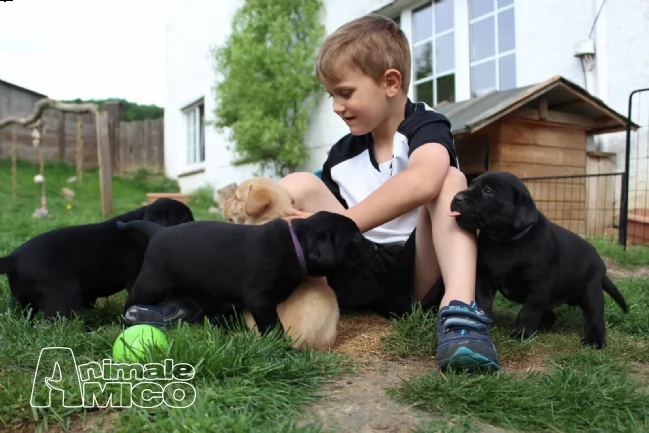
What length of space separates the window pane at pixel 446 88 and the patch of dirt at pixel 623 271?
3909 millimetres

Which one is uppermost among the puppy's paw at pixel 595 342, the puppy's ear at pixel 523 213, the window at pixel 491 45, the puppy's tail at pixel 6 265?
the window at pixel 491 45

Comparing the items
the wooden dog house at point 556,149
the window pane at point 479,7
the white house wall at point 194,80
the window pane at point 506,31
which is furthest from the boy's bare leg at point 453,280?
the white house wall at point 194,80

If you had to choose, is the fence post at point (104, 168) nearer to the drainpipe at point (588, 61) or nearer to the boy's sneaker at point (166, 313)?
the boy's sneaker at point (166, 313)

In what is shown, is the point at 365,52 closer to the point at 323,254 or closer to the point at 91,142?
the point at 323,254

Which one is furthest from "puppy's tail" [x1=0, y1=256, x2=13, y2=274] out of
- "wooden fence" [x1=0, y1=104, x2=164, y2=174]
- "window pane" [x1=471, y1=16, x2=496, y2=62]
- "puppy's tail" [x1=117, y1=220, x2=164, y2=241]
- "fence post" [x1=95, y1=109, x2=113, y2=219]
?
"wooden fence" [x1=0, y1=104, x2=164, y2=174]

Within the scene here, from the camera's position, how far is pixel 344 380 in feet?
6.84

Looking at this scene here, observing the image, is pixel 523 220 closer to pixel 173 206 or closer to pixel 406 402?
pixel 406 402

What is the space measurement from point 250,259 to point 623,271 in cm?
375

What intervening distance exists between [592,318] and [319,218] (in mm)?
1391

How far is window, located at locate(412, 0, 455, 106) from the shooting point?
827 cm

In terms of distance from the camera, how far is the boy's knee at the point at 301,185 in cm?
325

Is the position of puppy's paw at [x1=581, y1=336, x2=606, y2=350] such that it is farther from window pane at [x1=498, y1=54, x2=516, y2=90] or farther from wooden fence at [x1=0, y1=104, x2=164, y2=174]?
wooden fence at [x1=0, y1=104, x2=164, y2=174]

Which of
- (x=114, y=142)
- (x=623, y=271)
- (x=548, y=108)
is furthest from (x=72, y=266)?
(x=114, y=142)

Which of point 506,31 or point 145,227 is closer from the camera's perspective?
point 145,227
